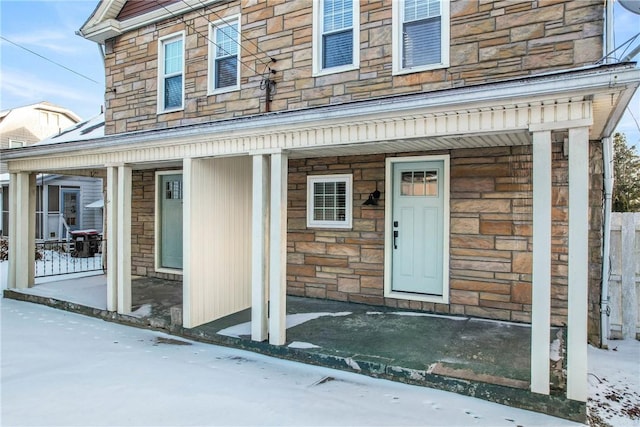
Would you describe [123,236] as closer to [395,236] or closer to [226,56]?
[226,56]

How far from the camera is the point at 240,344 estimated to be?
4676 millimetres

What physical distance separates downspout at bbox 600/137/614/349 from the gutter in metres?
1.20

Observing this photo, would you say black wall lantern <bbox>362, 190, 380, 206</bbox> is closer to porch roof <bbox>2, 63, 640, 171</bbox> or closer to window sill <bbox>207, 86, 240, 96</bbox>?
porch roof <bbox>2, 63, 640, 171</bbox>

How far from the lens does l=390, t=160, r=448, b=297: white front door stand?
5.61 metres

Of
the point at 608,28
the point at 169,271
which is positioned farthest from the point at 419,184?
the point at 169,271

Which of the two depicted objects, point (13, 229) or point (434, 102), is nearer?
point (434, 102)

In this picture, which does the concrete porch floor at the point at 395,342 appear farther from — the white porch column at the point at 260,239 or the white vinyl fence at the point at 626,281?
the white vinyl fence at the point at 626,281

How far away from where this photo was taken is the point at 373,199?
5.97 m

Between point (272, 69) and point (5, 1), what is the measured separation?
241 inches

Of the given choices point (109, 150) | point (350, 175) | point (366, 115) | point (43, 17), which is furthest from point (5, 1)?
point (366, 115)

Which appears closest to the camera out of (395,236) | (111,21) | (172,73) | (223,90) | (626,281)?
(626,281)

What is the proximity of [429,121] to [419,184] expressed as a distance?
2124 mm

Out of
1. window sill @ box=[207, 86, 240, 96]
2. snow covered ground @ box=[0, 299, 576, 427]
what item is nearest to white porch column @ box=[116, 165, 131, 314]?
snow covered ground @ box=[0, 299, 576, 427]

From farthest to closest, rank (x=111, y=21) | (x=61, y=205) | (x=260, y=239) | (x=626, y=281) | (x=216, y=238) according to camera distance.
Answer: (x=61, y=205), (x=111, y=21), (x=216, y=238), (x=626, y=281), (x=260, y=239)
